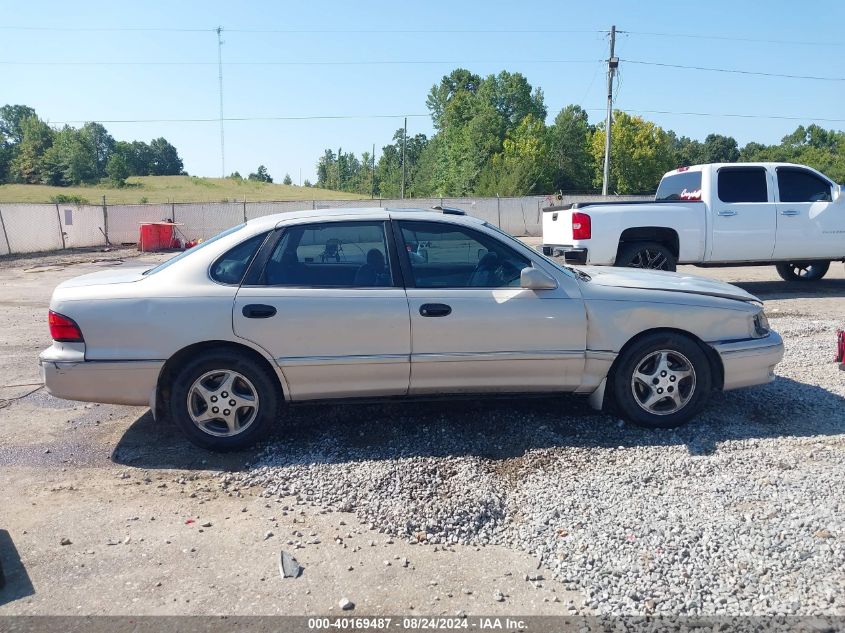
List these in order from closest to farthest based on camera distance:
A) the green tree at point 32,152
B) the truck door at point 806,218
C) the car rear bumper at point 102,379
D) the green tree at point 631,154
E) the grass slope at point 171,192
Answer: the car rear bumper at point 102,379 → the truck door at point 806,218 → the grass slope at point 171,192 → the green tree at point 631,154 → the green tree at point 32,152

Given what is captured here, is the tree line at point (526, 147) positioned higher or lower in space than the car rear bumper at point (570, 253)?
higher

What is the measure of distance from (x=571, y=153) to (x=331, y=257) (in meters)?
71.4

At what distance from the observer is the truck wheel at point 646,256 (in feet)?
34.1

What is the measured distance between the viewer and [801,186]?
11086 millimetres

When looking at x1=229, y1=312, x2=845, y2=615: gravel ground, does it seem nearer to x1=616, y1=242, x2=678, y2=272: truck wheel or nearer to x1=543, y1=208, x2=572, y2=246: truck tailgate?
x1=616, y1=242, x2=678, y2=272: truck wheel

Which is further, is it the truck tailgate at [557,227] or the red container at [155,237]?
the red container at [155,237]

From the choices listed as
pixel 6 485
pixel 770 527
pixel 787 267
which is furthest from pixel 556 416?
pixel 787 267

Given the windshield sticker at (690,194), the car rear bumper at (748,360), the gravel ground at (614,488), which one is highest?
the windshield sticker at (690,194)

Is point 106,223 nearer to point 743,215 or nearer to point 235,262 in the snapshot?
point 743,215

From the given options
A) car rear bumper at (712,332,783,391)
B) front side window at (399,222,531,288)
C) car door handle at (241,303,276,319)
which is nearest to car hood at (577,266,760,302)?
car rear bumper at (712,332,783,391)

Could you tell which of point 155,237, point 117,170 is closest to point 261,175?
point 117,170

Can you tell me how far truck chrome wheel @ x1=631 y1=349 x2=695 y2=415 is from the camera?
4785 millimetres

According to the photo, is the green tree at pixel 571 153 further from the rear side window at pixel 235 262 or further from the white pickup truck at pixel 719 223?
A: the rear side window at pixel 235 262

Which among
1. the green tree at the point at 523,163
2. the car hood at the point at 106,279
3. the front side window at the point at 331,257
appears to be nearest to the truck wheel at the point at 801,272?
the front side window at the point at 331,257
